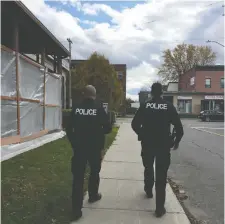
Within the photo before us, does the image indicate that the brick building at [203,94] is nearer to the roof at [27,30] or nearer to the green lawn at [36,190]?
the roof at [27,30]

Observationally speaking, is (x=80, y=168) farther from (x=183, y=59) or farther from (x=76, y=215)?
(x=183, y=59)

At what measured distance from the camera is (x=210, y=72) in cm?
5122

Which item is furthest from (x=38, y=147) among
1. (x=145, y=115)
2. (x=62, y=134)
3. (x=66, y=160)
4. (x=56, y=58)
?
(x=56, y=58)

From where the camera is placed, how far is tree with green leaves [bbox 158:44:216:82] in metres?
67.3

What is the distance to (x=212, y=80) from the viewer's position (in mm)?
51344

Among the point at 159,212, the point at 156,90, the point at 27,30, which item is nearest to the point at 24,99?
the point at 27,30

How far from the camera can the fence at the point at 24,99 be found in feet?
25.6

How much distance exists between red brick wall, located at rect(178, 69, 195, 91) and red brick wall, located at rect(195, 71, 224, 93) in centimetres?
192

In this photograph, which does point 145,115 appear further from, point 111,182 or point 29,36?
point 29,36

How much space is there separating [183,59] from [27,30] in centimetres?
6058

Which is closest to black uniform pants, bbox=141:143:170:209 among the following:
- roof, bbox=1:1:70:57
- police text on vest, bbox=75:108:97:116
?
police text on vest, bbox=75:108:97:116

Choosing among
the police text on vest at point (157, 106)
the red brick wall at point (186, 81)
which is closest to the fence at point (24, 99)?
the police text on vest at point (157, 106)

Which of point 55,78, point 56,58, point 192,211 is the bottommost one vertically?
point 192,211

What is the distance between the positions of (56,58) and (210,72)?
3966cm
